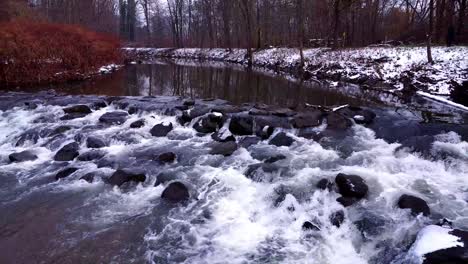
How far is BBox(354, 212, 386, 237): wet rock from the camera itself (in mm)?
5352

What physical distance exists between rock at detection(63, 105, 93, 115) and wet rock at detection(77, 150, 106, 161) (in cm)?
381

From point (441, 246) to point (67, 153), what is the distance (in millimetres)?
7792

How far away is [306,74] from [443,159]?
16318 mm

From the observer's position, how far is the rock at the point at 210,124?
10.1 m

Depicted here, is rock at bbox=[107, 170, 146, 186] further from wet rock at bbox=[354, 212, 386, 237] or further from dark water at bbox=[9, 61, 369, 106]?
dark water at bbox=[9, 61, 369, 106]

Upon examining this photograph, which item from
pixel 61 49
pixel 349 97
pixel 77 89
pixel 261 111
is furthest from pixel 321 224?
pixel 61 49

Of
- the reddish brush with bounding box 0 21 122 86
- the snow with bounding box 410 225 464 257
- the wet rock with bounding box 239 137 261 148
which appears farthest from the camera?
the reddish brush with bounding box 0 21 122 86

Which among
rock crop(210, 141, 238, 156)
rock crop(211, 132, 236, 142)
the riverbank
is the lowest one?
rock crop(210, 141, 238, 156)

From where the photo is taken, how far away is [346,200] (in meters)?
6.05

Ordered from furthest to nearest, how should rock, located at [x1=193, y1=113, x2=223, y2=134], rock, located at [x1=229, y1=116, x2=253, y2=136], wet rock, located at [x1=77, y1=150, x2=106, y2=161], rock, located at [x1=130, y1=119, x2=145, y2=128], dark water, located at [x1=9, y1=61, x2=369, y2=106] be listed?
dark water, located at [x1=9, y1=61, x2=369, y2=106] → rock, located at [x1=130, y1=119, x2=145, y2=128] → rock, located at [x1=193, y1=113, x2=223, y2=134] → rock, located at [x1=229, y1=116, x2=253, y2=136] → wet rock, located at [x1=77, y1=150, x2=106, y2=161]

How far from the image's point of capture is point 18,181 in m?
7.25

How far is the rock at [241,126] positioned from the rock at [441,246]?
5.55m

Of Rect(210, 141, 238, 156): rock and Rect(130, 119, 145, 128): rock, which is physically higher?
Rect(130, 119, 145, 128): rock

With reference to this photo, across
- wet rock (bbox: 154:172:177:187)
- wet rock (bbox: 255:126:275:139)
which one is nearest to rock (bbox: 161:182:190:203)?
wet rock (bbox: 154:172:177:187)
